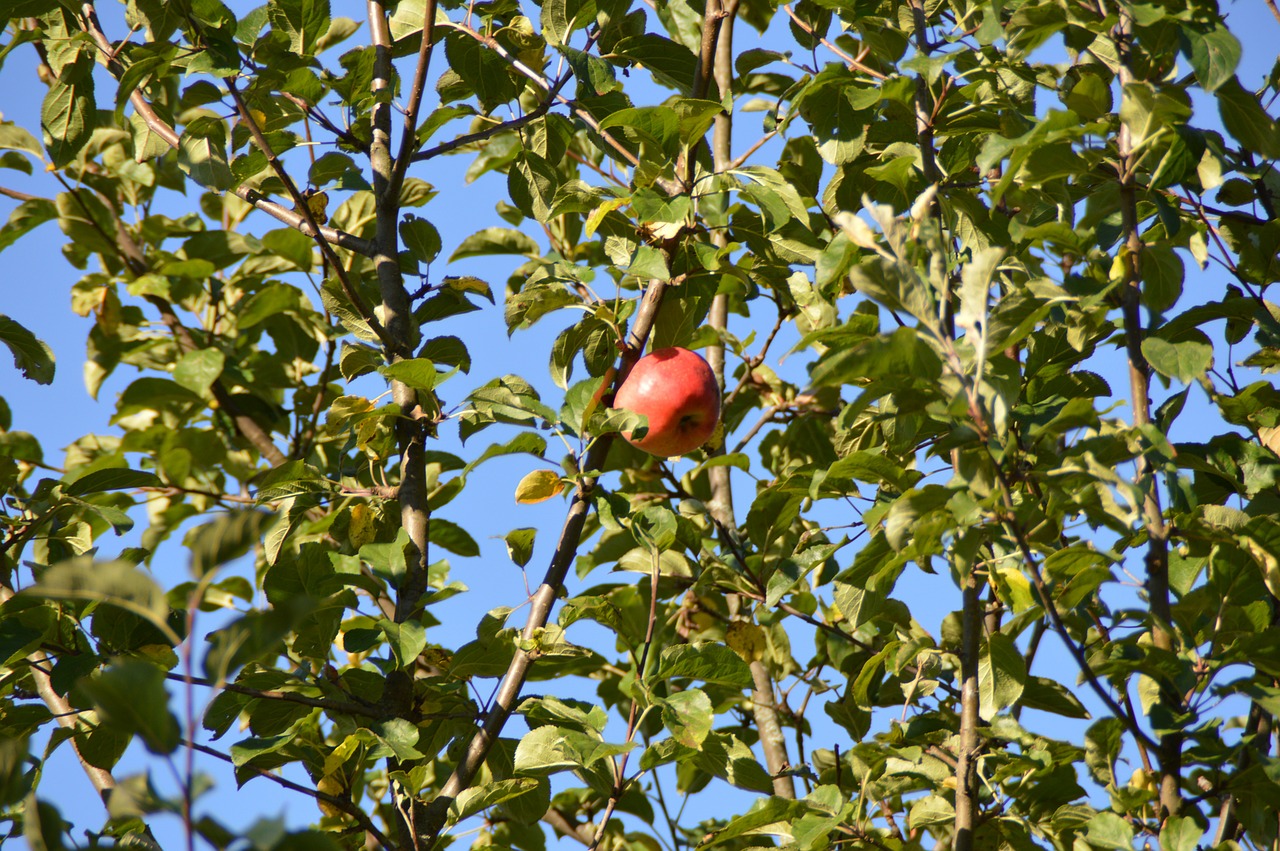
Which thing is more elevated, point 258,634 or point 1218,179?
point 1218,179

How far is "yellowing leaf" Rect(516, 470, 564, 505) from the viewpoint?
1957mm

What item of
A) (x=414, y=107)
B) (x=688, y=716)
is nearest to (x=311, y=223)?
(x=414, y=107)

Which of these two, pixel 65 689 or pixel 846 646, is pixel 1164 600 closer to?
pixel 846 646

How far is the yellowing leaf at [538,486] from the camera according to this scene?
196 centimetres

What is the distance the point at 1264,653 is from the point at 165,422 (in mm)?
2650

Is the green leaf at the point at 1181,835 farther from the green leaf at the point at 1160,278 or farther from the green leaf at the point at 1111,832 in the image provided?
the green leaf at the point at 1160,278

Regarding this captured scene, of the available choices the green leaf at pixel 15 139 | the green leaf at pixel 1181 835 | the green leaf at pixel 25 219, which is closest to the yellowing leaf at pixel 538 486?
the green leaf at pixel 1181 835

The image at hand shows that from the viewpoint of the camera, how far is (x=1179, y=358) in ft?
5.10

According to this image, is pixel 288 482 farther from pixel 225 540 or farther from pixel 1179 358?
pixel 1179 358

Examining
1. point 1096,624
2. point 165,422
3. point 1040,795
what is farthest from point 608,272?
point 165,422

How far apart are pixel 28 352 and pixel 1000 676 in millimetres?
2032

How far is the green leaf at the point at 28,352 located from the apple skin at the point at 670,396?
123cm

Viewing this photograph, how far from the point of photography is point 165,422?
302 cm

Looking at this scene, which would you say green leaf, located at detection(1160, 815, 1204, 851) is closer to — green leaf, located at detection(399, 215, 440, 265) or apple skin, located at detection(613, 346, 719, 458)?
apple skin, located at detection(613, 346, 719, 458)
